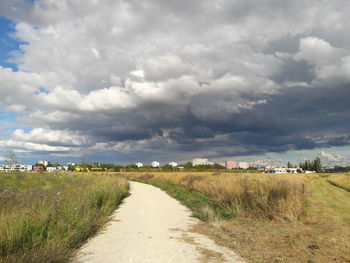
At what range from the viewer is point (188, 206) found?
18.4 metres

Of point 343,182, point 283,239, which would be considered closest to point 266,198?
point 283,239

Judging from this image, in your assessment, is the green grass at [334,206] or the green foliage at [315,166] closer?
the green grass at [334,206]

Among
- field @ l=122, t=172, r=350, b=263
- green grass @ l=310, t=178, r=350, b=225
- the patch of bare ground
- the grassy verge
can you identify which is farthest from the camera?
the grassy verge

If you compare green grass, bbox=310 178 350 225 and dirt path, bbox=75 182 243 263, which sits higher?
dirt path, bbox=75 182 243 263

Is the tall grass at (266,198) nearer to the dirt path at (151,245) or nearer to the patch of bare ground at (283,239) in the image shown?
the patch of bare ground at (283,239)

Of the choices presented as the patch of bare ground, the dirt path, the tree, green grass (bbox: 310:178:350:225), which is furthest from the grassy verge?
the tree

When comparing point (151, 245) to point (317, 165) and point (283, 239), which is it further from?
point (317, 165)

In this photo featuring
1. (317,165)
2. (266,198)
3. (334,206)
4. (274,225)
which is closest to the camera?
(274,225)

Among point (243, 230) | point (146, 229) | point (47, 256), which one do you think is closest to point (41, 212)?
point (47, 256)

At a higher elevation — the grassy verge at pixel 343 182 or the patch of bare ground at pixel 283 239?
the patch of bare ground at pixel 283 239

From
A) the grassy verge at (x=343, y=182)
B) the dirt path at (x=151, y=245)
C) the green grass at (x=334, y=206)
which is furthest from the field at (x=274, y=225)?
the grassy verge at (x=343, y=182)

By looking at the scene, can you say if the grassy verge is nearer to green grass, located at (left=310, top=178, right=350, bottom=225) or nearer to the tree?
green grass, located at (left=310, top=178, right=350, bottom=225)

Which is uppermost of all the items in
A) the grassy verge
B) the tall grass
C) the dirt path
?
the tall grass

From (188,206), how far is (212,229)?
7.51 metres
